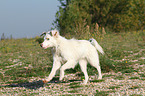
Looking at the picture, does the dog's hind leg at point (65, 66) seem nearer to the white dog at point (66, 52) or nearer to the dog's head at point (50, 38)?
the white dog at point (66, 52)

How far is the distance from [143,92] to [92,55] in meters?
2.61

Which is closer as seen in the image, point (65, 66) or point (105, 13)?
point (65, 66)

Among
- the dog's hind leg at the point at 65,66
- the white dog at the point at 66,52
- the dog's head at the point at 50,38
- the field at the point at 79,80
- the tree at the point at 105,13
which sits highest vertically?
the tree at the point at 105,13

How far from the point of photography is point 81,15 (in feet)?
103

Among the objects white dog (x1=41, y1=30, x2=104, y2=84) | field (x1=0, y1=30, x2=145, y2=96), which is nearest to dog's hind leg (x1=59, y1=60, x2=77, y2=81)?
white dog (x1=41, y1=30, x2=104, y2=84)

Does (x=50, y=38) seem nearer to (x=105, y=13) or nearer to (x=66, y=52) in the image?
(x=66, y=52)

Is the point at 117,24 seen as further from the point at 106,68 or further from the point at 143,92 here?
the point at 143,92

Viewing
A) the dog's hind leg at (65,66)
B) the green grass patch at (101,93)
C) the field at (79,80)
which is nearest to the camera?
the green grass patch at (101,93)


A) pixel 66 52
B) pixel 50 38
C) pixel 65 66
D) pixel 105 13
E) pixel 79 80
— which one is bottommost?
pixel 79 80

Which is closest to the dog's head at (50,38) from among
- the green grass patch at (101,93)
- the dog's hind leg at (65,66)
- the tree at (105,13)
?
the dog's hind leg at (65,66)

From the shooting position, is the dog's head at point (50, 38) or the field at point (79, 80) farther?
the dog's head at point (50, 38)

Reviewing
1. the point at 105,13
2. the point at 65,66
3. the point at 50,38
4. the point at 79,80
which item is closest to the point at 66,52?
the point at 65,66

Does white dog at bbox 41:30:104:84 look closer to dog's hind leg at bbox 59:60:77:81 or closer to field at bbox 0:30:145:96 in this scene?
dog's hind leg at bbox 59:60:77:81

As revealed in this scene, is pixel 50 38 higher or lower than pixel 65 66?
higher
